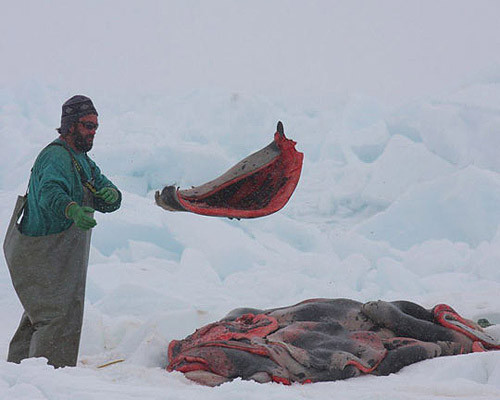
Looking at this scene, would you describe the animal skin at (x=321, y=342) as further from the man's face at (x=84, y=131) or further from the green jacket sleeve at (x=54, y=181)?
the man's face at (x=84, y=131)

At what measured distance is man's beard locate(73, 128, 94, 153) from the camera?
2.95 metres

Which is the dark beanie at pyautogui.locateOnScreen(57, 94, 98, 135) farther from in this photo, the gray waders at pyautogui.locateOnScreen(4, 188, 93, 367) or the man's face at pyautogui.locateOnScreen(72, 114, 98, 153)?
the gray waders at pyautogui.locateOnScreen(4, 188, 93, 367)

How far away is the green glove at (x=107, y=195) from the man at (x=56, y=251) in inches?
0.5

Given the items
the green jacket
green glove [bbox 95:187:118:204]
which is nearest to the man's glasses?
the green jacket

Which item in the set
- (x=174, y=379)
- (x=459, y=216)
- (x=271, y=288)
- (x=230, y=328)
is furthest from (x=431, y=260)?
(x=174, y=379)

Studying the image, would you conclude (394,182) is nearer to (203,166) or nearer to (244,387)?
(203,166)

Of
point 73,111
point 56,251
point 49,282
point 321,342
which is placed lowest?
point 321,342

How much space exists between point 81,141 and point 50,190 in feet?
1.09

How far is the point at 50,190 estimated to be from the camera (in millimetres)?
2721

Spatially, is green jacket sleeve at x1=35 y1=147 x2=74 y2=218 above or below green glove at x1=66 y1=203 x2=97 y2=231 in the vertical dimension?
above

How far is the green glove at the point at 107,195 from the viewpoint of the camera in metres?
2.98

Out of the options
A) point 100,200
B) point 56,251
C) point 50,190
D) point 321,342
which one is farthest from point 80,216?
point 321,342

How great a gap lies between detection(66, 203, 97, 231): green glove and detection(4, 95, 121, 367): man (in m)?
0.15

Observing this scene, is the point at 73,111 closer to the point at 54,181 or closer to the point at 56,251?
the point at 54,181
